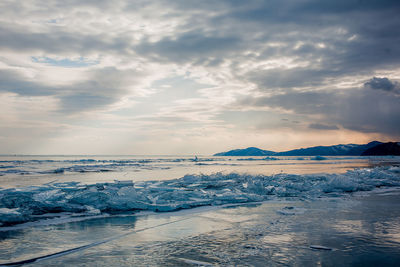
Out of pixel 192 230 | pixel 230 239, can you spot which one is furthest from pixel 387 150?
pixel 230 239

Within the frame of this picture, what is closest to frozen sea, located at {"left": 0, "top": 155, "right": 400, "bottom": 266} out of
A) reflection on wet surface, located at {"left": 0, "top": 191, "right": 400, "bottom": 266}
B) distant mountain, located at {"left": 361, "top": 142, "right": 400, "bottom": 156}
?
reflection on wet surface, located at {"left": 0, "top": 191, "right": 400, "bottom": 266}

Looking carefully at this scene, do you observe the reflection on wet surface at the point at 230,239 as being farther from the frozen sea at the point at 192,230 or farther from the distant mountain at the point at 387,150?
the distant mountain at the point at 387,150

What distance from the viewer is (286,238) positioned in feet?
17.5

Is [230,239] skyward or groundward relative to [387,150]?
groundward

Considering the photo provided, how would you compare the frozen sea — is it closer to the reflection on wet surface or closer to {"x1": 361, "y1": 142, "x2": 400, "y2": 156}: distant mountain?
the reflection on wet surface

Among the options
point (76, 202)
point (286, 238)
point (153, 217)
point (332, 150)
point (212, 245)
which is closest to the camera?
point (212, 245)

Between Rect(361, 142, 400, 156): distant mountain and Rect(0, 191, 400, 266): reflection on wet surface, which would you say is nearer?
Rect(0, 191, 400, 266): reflection on wet surface

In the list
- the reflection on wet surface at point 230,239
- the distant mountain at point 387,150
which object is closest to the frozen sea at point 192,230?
the reflection on wet surface at point 230,239

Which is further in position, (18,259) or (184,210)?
(184,210)

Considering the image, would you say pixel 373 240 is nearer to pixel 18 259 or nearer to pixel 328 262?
pixel 328 262

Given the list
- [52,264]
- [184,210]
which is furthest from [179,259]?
[184,210]

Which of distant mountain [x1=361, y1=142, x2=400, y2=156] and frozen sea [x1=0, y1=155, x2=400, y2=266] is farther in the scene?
distant mountain [x1=361, y1=142, x2=400, y2=156]

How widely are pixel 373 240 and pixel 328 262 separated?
68.1 inches

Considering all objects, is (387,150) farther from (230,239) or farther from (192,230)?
(230,239)
